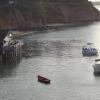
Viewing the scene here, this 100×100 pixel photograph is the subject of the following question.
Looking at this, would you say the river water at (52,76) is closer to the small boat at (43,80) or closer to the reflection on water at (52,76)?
the reflection on water at (52,76)

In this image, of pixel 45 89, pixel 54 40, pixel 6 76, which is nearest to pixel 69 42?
pixel 54 40

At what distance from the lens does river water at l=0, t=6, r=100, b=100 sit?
72.4 metres

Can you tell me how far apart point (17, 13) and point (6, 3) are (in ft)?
18.2

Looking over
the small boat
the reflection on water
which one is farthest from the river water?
the small boat

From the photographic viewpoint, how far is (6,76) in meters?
85.4

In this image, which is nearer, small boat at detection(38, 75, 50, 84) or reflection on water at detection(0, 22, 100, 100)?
reflection on water at detection(0, 22, 100, 100)

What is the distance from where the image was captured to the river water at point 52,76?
72.4 m

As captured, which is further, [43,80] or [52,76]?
[52,76]

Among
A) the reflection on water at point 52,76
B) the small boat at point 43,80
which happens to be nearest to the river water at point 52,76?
the reflection on water at point 52,76

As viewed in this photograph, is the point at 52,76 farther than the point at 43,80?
Yes

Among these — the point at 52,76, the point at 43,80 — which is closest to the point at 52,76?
the point at 52,76

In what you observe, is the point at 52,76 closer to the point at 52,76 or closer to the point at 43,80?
the point at 52,76

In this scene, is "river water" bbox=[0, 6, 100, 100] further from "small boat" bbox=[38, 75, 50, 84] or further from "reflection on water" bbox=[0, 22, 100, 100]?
"small boat" bbox=[38, 75, 50, 84]

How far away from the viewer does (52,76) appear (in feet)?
281
